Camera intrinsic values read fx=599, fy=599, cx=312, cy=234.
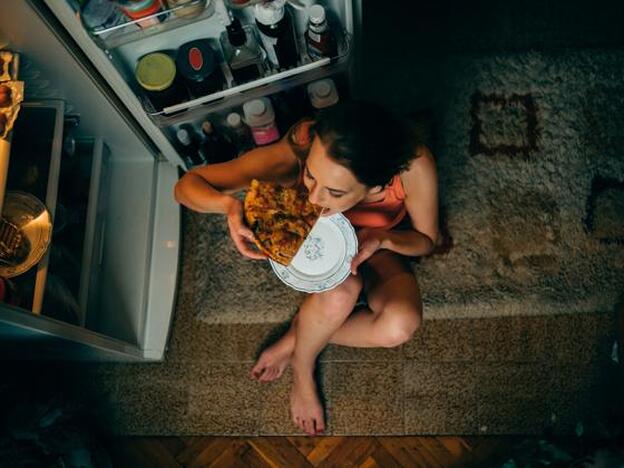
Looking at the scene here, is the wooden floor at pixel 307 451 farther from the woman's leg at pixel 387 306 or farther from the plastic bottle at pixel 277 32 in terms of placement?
the plastic bottle at pixel 277 32

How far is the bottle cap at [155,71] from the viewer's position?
1292 millimetres

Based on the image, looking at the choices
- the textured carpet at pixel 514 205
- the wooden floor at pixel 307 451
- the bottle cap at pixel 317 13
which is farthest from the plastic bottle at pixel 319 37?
the wooden floor at pixel 307 451

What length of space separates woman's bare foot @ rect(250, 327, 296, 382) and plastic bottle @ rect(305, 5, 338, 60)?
0.78 meters

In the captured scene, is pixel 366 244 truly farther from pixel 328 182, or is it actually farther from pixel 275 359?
pixel 275 359

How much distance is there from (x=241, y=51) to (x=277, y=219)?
14.9 inches

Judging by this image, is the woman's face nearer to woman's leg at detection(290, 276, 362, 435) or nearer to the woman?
the woman

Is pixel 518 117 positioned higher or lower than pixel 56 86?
lower

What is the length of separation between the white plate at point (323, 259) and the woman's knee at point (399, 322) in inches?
8.3

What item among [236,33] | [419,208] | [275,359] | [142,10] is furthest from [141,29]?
[275,359]

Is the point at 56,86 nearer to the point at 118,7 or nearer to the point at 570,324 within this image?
the point at 118,7

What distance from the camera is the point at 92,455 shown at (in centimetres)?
145

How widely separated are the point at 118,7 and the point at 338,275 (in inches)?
28.3

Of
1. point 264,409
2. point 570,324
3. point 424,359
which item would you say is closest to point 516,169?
point 570,324

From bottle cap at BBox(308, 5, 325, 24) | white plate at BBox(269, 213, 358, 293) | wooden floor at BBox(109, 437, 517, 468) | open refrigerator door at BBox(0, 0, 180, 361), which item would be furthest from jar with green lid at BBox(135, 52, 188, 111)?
wooden floor at BBox(109, 437, 517, 468)
